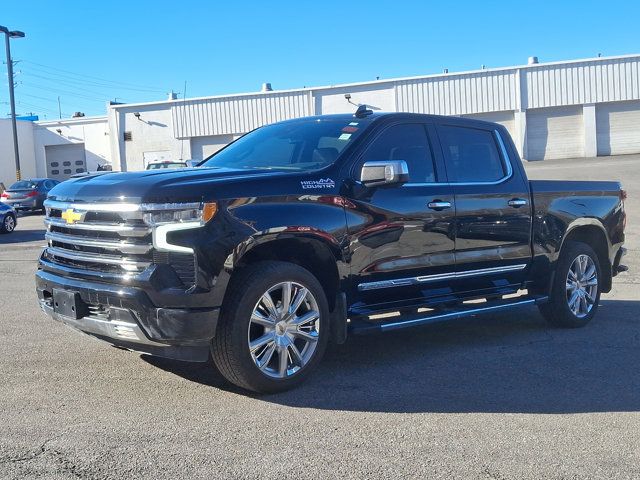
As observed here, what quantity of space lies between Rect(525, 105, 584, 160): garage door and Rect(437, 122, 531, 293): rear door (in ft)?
108

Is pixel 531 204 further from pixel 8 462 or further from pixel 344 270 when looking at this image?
pixel 8 462

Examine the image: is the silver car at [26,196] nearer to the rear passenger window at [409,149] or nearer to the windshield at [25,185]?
the windshield at [25,185]

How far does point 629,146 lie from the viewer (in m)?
38.3

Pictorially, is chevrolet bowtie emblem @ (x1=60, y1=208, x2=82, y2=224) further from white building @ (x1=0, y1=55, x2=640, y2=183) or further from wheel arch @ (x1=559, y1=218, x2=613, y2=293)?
white building @ (x1=0, y1=55, x2=640, y2=183)

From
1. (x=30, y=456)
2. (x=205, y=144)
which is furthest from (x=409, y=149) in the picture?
(x=205, y=144)

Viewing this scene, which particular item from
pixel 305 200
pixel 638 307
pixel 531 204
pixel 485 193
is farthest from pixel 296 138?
pixel 638 307

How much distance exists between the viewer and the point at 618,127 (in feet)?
126

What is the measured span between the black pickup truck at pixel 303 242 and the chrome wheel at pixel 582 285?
0.32ft

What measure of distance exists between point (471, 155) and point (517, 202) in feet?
2.05

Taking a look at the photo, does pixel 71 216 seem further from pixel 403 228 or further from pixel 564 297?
pixel 564 297

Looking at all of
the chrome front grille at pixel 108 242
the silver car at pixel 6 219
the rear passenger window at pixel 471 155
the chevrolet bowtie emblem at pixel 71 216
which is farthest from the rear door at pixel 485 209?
the silver car at pixel 6 219

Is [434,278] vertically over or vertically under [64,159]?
under

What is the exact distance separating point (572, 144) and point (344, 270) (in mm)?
36078

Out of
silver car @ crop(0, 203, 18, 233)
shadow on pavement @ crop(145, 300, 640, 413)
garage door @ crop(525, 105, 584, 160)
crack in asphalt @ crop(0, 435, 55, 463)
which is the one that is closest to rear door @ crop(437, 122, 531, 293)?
shadow on pavement @ crop(145, 300, 640, 413)
